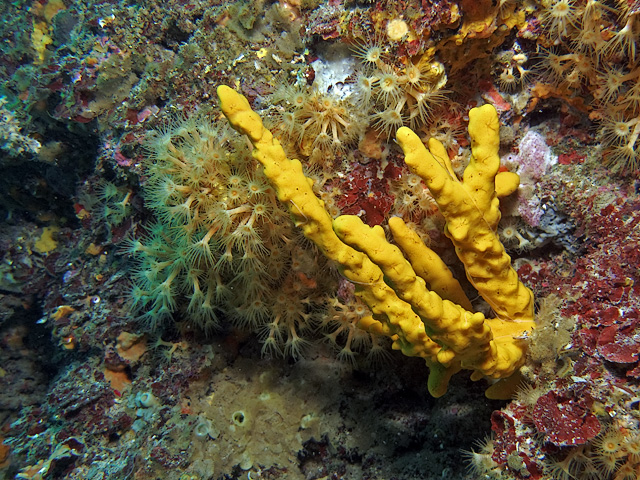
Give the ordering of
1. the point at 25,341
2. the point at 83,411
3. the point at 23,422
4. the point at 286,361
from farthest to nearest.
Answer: the point at 25,341 < the point at 23,422 < the point at 83,411 < the point at 286,361

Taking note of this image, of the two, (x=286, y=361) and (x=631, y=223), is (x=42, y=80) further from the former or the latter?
(x=631, y=223)

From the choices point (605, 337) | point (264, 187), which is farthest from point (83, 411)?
point (605, 337)

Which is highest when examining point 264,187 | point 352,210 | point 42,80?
point 42,80

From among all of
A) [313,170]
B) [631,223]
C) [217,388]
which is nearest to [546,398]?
[631,223]

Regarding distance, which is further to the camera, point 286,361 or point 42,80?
point 42,80

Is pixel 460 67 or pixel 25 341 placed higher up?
pixel 460 67

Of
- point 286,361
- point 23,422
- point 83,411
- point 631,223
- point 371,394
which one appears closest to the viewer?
point 631,223
